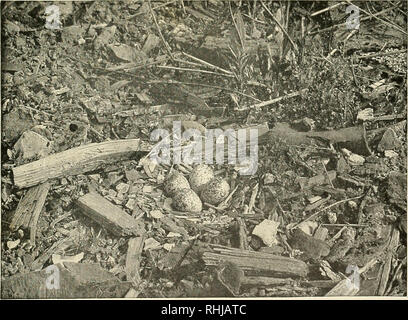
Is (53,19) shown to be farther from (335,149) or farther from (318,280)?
(318,280)

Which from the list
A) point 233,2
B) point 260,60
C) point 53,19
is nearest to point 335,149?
point 260,60

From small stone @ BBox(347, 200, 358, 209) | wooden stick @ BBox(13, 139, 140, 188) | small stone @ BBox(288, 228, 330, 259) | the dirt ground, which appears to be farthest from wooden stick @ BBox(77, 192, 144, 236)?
small stone @ BBox(347, 200, 358, 209)

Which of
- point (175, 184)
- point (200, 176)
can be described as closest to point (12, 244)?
point (175, 184)

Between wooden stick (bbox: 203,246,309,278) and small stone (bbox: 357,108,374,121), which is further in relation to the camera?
small stone (bbox: 357,108,374,121)

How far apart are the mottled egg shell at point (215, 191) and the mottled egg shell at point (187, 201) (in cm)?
4

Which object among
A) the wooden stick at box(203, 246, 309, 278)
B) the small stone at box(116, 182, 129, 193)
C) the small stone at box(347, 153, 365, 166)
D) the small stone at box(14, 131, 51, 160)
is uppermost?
the small stone at box(347, 153, 365, 166)

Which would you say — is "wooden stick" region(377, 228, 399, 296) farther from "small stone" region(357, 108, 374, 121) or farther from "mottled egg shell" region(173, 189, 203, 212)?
"mottled egg shell" region(173, 189, 203, 212)

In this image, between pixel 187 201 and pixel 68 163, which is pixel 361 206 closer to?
pixel 187 201

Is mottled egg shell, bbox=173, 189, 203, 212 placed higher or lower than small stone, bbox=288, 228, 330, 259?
higher

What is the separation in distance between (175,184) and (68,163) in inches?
19.2

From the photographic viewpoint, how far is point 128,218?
2154 millimetres

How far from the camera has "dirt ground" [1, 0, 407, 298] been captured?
213 cm

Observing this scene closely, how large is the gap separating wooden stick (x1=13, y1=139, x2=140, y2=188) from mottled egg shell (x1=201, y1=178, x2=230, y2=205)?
0.40 metres

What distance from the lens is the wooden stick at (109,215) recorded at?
7.01 feet
